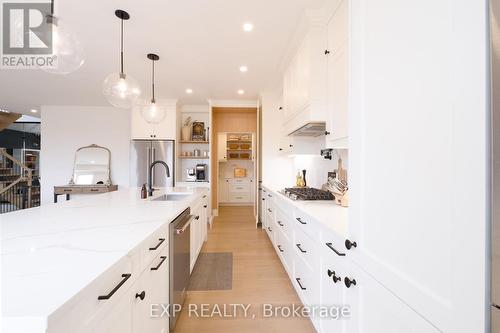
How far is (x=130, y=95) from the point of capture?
2.11 metres

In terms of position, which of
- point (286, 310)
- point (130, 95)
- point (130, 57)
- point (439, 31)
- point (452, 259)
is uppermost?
point (130, 57)

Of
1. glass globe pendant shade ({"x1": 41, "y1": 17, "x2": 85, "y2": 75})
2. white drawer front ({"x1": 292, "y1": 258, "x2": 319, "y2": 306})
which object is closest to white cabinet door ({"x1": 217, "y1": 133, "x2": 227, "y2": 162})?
white drawer front ({"x1": 292, "y1": 258, "x2": 319, "y2": 306})

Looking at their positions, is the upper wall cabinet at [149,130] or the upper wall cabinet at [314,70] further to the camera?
the upper wall cabinet at [149,130]

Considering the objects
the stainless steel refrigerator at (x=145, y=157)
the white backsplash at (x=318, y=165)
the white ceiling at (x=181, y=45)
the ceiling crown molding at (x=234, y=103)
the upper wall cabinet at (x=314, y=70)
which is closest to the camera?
the white ceiling at (x=181, y=45)

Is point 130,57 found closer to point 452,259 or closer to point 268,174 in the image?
point 268,174

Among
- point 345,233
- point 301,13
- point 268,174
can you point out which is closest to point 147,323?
point 345,233

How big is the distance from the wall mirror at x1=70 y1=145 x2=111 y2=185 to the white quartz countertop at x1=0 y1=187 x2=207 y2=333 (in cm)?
426

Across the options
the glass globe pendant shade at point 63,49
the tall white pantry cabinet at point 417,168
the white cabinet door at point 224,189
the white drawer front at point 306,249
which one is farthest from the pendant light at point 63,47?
the white cabinet door at point 224,189

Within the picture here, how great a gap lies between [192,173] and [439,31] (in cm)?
497

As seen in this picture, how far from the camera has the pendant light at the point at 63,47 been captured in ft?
4.44

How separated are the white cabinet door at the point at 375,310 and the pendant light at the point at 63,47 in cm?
207

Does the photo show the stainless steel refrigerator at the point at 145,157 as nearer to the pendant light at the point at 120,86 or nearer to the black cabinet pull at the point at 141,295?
the pendant light at the point at 120,86

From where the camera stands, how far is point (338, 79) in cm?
179

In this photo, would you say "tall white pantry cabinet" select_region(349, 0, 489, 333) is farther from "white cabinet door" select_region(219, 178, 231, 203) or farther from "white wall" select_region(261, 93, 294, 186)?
"white cabinet door" select_region(219, 178, 231, 203)
